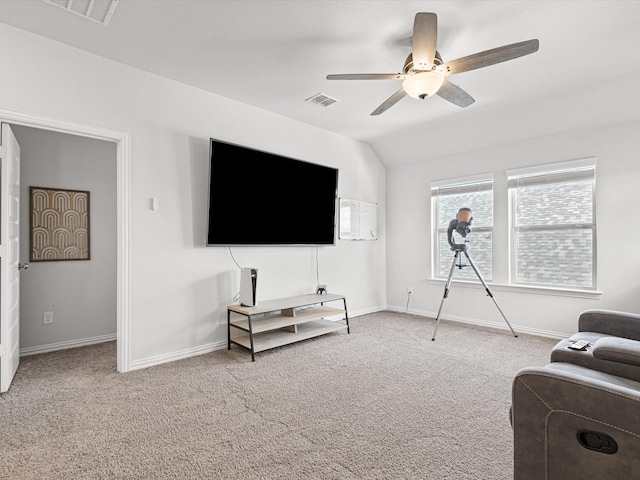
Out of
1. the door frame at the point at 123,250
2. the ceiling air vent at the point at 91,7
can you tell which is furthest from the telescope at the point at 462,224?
the ceiling air vent at the point at 91,7

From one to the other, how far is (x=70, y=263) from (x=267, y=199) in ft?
7.31

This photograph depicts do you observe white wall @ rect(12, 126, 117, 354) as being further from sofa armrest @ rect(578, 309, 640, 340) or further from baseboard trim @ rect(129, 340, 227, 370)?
sofa armrest @ rect(578, 309, 640, 340)

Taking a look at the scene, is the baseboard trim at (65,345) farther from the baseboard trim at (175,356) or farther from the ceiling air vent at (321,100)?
the ceiling air vent at (321,100)

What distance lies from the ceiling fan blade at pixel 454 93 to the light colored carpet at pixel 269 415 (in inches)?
88.6

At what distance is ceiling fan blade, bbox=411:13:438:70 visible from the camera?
1995 mm

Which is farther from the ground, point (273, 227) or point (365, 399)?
point (273, 227)

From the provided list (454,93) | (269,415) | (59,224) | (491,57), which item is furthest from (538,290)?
(59,224)

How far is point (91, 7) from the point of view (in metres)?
2.26

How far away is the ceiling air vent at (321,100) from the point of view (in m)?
3.62

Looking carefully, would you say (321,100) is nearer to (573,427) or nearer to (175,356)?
(175,356)

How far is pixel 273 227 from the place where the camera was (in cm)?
389

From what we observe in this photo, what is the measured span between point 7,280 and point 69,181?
4.92ft

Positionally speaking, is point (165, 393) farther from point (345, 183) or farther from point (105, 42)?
point (345, 183)

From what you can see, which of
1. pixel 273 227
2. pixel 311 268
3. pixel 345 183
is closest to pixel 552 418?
pixel 273 227
